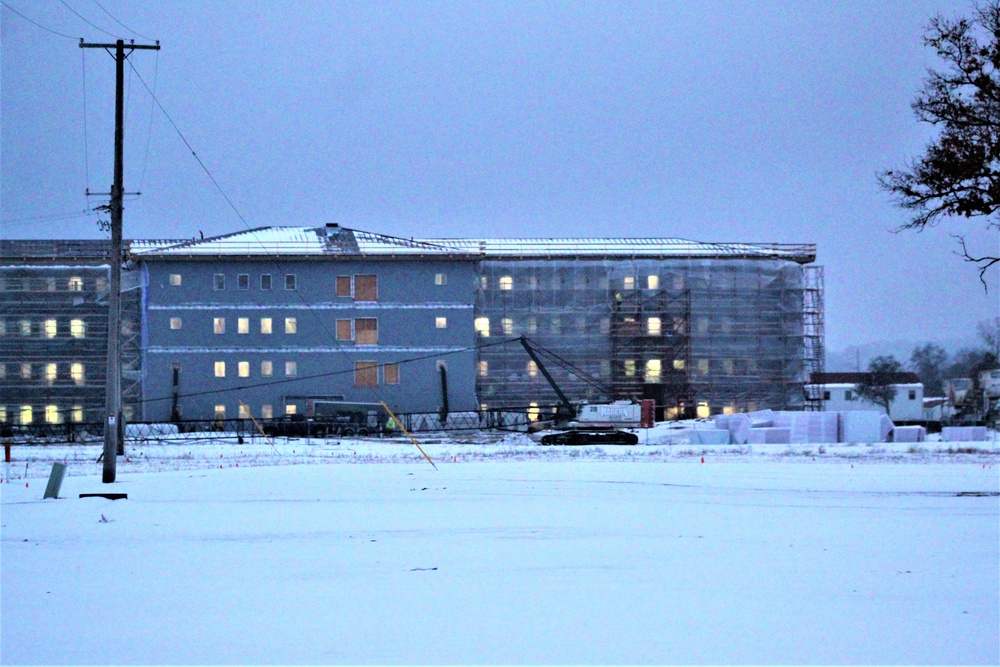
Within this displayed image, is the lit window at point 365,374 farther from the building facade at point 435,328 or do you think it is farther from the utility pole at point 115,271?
the utility pole at point 115,271

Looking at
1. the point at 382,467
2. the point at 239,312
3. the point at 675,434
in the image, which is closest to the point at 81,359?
the point at 239,312

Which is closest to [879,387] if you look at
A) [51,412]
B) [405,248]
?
[405,248]

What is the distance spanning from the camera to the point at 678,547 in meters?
9.97

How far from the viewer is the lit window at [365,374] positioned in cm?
6353

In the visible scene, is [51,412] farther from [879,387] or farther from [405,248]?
[879,387]

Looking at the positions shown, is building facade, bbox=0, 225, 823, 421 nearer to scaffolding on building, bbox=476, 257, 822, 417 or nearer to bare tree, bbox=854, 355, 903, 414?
scaffolding on building, bbox=476, 257, 822, 417

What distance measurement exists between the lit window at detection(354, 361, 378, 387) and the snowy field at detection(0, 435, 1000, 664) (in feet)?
152

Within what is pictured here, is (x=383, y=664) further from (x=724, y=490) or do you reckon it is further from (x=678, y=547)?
(x=724, y=490)

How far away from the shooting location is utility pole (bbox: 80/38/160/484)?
2011 cm

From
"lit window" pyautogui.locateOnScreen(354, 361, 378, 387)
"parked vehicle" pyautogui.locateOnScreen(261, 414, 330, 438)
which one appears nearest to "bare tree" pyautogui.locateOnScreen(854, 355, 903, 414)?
"lit window" pyautogui.locateOnScreen(354, 361, 378, 387)

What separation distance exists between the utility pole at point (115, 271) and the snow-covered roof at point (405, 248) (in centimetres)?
4222

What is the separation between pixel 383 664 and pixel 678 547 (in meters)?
4.95

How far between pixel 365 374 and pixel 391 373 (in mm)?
1726

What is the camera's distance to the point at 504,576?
27.3 feet
